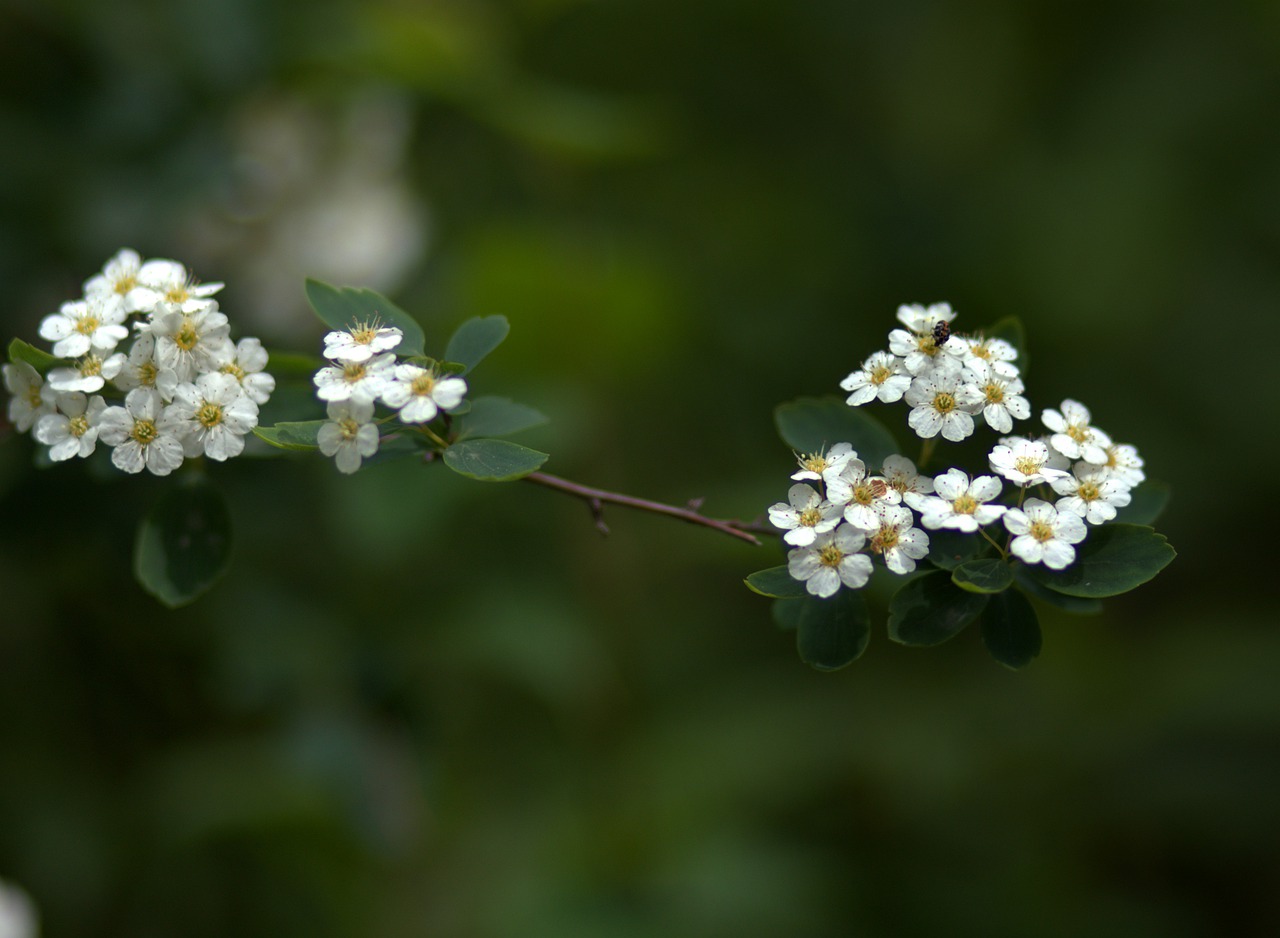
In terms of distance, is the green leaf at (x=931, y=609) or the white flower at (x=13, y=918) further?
the white flower at (x=13, y=918)

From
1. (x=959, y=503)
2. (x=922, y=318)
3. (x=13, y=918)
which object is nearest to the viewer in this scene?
(x=959, y=503)

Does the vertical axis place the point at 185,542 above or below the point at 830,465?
below

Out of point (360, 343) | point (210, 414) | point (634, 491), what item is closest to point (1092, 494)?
point (360, 343)

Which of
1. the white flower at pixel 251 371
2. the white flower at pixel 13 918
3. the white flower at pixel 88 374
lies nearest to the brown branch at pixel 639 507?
the white flower at pixel 251 371

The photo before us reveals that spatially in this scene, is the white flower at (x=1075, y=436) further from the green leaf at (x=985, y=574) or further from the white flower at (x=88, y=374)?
the white flower at (x=88, y=374)

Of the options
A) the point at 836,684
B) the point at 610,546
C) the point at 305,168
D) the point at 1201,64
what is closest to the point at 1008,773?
the point at 836,684

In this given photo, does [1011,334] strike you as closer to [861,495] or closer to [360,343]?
[861,495]
